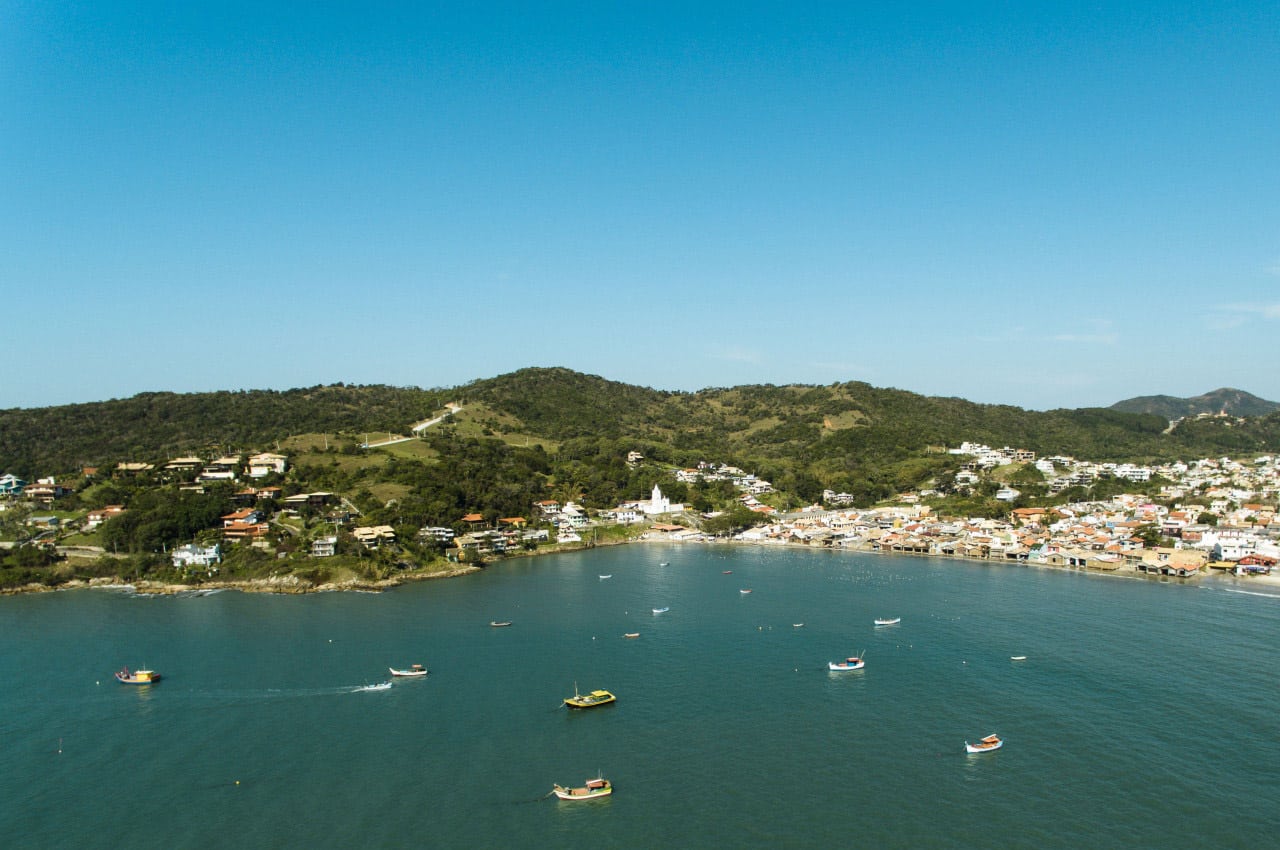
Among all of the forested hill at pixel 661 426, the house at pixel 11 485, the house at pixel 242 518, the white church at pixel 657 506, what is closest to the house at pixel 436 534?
the house at pixel 242 518

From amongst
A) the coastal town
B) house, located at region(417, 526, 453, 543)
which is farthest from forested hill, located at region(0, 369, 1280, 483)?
house, located at region(417, 526, 453, 543)

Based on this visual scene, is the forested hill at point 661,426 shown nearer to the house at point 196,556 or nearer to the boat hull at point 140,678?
the house at point 196,556

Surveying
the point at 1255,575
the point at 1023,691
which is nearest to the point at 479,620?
the point at 1023,691

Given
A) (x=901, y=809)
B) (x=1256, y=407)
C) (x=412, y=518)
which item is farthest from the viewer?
(x=1256, y=407)

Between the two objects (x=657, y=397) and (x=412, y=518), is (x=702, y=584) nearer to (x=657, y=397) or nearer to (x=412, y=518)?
(x=412, y=518)

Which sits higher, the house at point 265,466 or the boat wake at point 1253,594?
the house at point 265,466

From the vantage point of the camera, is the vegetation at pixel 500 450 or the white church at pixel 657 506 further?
the white church at pixel 657 506

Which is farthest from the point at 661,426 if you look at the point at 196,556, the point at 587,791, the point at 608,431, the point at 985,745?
the point at 587,791

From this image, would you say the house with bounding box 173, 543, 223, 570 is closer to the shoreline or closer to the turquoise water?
the shoreline
